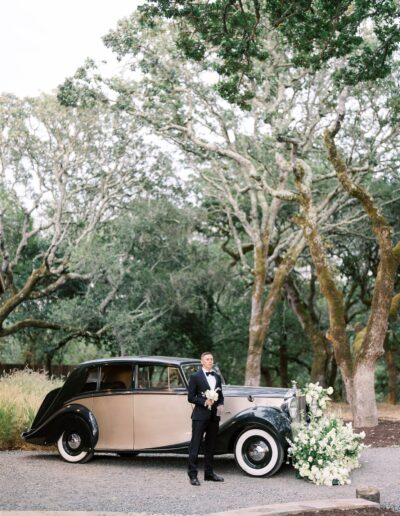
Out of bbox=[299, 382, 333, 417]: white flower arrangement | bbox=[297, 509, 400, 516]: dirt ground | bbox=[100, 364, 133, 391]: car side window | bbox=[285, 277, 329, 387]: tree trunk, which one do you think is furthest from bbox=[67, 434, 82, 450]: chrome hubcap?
bbox=[285, 277, 329, 387]: tree trunk

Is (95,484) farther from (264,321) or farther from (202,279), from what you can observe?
(202,279)

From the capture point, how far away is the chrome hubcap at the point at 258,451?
9477 mm

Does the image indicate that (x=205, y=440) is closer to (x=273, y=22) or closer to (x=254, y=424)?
(x=254, y=424)

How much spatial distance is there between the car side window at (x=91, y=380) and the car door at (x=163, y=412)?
82cm

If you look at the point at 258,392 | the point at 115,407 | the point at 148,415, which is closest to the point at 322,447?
the point at 258,392

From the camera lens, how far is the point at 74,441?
1062 centimetres

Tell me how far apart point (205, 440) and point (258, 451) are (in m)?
0.88

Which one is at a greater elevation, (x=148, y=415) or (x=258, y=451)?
(x=148, y=415)

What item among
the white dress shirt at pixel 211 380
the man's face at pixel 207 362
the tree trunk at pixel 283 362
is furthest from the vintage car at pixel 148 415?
the tree trunk at pixel 283 362

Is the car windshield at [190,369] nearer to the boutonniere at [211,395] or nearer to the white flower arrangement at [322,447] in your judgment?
the boutonniere at [211,395]

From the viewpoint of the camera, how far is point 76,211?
2656 centimetres

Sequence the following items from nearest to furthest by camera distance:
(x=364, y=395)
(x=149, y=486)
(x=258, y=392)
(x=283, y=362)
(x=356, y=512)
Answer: (x=356, y=512) < (x=149, y=486) < (x=258, y=392) < (x=364, y=395) < (x=283, y=362)

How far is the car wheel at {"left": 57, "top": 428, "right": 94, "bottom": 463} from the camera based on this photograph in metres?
10.5

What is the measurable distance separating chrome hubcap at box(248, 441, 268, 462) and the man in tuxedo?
66 centimetres
